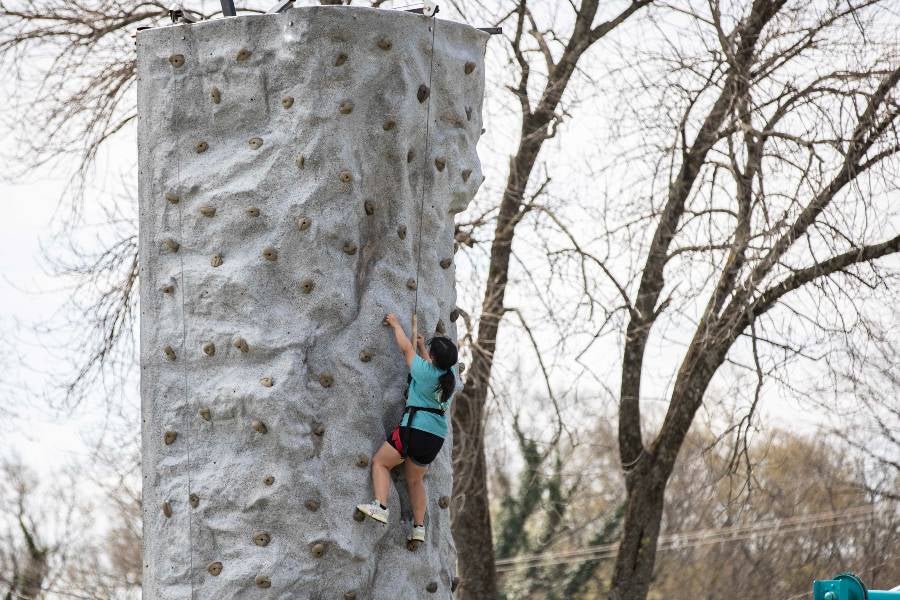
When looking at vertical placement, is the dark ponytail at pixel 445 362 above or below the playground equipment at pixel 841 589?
above

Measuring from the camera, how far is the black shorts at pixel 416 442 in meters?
6.05

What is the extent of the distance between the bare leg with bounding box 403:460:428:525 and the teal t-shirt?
0.19 m

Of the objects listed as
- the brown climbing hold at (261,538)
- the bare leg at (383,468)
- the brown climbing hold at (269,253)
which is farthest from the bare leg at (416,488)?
the brown climbing hold at (269,253)

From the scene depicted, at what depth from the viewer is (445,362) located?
6.11 meters

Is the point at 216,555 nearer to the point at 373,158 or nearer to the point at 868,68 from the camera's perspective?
the point at 373,158

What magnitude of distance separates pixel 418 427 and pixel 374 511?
41 centimetres

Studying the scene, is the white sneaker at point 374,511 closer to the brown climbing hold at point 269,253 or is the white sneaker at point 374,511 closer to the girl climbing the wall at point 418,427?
the girl climbing the wall at point 418,427

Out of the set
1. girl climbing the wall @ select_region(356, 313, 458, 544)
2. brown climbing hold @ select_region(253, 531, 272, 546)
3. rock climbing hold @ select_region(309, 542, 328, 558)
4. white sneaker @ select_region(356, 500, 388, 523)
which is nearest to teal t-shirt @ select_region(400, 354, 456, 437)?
girl climbing the wall @ select_region(356, 313, 458, 544)

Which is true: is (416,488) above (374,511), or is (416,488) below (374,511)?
above

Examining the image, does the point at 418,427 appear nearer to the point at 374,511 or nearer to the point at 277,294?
the point at 374,511

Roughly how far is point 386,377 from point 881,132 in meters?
5.07

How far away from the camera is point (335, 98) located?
612 centimetres

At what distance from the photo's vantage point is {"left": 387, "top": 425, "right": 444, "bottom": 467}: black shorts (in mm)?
6047

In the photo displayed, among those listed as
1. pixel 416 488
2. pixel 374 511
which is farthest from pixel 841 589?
pixel 374 511
